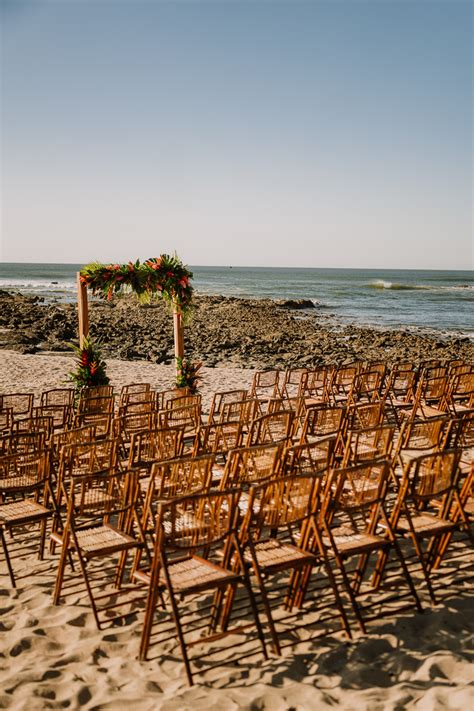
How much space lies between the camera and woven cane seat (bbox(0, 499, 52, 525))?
15.1 ft

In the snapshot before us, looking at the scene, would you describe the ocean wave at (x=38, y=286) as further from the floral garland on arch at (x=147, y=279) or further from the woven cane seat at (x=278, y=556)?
the woven cane seat at (x=278, y=556)

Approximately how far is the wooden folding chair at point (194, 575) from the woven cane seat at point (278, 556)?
15cm

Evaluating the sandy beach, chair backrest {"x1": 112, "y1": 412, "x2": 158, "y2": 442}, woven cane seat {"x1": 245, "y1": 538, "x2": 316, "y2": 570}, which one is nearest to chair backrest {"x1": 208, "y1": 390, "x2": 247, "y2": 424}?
chair backrest {"x1": 112, "y1": 412, "x2": 158, "y2": 442}

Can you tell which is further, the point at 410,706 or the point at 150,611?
the point at 150,611

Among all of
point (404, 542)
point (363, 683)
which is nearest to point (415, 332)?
point (404, 542)

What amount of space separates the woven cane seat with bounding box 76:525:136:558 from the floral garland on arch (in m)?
6.81

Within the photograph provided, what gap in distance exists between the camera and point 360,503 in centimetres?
423

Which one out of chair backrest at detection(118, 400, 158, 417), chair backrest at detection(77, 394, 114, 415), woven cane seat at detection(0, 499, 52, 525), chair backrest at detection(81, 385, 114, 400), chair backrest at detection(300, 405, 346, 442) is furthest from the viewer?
chair backrest at detection(81, 385, 114, 400)

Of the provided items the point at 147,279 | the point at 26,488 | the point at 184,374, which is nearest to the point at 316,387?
the point at 184,374

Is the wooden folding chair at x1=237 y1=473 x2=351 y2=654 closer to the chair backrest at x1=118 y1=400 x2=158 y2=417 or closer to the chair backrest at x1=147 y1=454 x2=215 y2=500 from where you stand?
the chair backrest at x1=147 y1=454 x2=215 y2=500

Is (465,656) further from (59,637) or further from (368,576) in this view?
(59,637)

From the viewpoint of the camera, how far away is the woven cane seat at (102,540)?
4.02m

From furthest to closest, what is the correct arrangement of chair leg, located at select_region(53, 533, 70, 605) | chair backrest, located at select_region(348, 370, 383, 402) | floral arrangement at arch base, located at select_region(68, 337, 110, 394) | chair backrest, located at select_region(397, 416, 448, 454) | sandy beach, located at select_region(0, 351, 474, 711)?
1. floral arrangement at arch base, located at select_region(68, 337, 110, 394)
2. chair backrest, located at select_region(348, 370, 383, 402)
3. chair backrest, located at select_region(397, 416, 448, 454)
4. chair leg, located at select_region(53, 533, 70, 605)
5. sandy beach, located at select_region(0, 351, 474, 711)

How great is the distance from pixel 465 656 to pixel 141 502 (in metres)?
2.43
